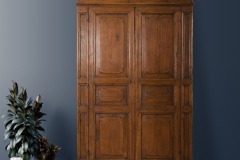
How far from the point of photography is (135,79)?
4234mm

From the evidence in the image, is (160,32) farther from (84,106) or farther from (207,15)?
(84,106)

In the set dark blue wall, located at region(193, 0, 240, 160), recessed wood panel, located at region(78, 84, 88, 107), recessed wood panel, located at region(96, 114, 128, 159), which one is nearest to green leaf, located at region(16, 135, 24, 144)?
recessed wood panel, located at region(78, 84, 88, 107)

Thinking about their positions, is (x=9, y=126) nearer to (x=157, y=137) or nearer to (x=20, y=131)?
(x=20, y=131)

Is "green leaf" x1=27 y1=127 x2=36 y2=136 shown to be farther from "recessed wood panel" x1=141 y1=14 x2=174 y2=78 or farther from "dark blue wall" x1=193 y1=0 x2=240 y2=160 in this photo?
"dark blue wall" x1=193 y1=0 x2=240 y2=160

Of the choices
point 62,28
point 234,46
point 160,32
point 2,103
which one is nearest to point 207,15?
point 234,46

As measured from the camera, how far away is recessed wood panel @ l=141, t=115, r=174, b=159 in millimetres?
4238

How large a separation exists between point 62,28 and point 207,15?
2.08 metres

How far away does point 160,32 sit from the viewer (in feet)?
13.9

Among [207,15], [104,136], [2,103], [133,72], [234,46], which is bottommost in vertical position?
[104,136]

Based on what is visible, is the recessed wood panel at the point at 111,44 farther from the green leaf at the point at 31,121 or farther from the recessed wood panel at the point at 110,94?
the green leaf at the point at 31,121

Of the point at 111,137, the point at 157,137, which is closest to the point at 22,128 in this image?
the point at 111,137

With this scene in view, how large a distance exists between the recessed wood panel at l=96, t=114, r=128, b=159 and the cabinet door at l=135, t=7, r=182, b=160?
19 cm

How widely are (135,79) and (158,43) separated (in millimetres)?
558

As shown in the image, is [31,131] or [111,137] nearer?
[31,131]
